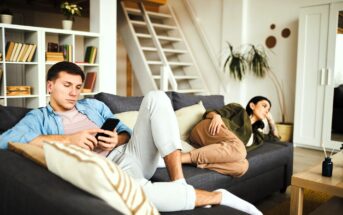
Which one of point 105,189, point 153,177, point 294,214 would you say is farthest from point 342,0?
point 105,189

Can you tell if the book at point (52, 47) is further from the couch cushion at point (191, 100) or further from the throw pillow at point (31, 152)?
the throw pillow at point (31, 152)

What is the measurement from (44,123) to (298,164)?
295cm

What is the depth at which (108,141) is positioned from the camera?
1.57 metres

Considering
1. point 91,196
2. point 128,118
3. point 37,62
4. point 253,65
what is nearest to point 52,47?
point 37,62

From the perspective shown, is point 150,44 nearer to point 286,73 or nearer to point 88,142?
point 286,73

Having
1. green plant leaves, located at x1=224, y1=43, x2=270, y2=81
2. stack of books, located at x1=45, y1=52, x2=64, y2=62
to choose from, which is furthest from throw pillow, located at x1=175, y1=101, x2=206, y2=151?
green plant leaves, located at x1=224, y1=43, x2=270, y2=81

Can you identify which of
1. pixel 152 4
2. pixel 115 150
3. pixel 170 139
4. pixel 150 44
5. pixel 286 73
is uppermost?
pixel 152 4

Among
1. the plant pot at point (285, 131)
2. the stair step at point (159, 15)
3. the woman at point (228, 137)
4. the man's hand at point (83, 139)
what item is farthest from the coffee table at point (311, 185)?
the stair step at point (159, 15)

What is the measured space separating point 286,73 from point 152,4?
9.00 ft

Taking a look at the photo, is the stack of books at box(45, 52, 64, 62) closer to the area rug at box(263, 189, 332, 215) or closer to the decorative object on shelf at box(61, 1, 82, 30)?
the decorative object on shelf at box(61, 1, 82, 30)

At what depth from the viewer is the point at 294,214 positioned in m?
1.81

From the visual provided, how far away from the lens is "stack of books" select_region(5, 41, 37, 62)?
11.5ft

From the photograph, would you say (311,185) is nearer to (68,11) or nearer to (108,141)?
(108,141)

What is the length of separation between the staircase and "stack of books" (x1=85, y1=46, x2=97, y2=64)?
3.48 ft
